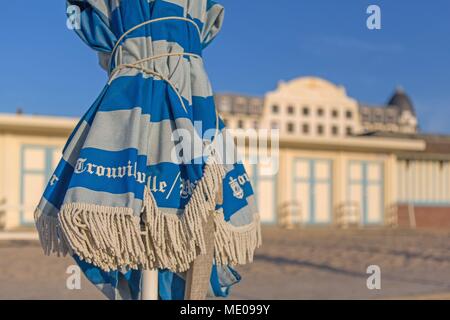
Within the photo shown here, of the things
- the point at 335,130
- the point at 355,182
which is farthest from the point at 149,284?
the point at 335,130

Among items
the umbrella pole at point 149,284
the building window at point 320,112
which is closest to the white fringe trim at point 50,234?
the umbrella pole at point 149,284

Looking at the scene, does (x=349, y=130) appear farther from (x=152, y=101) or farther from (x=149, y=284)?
(x=152, y=101)

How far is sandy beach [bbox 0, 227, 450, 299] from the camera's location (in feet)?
18.8

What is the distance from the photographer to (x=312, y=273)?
24.7ft

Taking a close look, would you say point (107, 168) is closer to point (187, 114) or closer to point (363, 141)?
point (187, 114)

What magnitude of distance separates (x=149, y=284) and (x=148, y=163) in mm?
572

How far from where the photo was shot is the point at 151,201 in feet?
7.33

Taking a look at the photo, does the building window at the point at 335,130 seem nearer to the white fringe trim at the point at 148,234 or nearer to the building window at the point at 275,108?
the building window at the point at 275,108

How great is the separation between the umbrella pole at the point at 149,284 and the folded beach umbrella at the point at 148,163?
0.12 m
